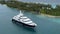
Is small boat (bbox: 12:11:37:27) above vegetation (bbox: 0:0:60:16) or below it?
below

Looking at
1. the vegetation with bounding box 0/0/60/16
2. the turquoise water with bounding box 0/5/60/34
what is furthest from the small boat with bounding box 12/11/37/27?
the vegetation with bounding box 0/0/60/16

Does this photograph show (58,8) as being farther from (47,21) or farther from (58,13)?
(47,21)

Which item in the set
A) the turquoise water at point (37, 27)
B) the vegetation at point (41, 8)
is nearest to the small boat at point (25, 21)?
the turquoise water at point (37, 27)

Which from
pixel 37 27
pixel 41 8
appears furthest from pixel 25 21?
pixel 41 8

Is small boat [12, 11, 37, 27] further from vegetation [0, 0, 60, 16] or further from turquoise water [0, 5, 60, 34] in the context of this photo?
vegetation [0, 0, 60, 16]

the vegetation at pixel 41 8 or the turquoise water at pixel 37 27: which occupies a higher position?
the vegetation at pixel 41 8

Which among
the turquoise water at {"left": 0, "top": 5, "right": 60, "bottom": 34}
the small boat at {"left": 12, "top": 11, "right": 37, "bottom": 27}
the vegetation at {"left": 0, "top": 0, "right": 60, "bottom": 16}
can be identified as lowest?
the turquoise water at {"left": 0, "top": 5, "right": 60, "bottom": 34}

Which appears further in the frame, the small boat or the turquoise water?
the small boat

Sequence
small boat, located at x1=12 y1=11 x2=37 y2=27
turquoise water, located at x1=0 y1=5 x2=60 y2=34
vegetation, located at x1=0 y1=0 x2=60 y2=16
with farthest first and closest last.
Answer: vegetation, located at x1=0 y1=0 x2=60 y2=16 → small boat, located at x1=12 y1=11 x2=37 y2=27 → turquoise water, located at x1=0 y1=5 x2=60 y2=34

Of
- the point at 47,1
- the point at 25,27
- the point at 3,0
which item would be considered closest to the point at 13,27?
the point at 25,27

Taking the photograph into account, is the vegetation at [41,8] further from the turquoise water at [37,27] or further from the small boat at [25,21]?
the small boat at [25,21]

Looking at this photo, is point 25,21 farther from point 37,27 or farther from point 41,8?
point 41,8
